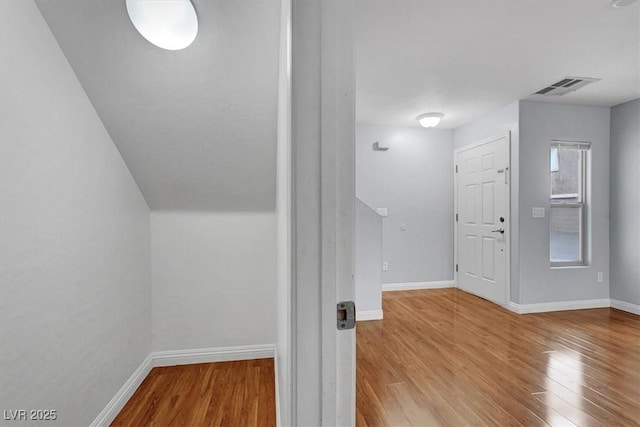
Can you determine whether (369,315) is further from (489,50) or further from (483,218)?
(489,50)

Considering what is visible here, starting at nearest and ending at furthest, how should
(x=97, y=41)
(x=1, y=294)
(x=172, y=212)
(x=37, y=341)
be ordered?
(x=1, y=294) → (x=37, y=341) → (x=97, y=41) → (x=172, y=212)

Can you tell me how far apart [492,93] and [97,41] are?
342 centimetres

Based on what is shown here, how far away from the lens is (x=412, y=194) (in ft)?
14.8

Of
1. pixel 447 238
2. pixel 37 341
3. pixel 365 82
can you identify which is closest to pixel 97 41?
pixel 37 341

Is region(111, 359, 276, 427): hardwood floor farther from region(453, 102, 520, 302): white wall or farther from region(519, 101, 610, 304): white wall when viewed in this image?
region(519, 101, 610, 304): white wall

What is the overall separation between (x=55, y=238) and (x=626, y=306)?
17.3 feet

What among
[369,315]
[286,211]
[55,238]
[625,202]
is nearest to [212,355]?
[55,238]

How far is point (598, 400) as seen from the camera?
1.82 metres

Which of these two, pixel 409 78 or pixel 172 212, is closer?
pixel 172 212

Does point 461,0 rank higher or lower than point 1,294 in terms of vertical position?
higher

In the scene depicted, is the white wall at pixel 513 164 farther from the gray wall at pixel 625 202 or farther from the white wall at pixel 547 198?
the gray wall at pixel 625 202

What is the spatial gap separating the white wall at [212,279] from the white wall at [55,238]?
391mm

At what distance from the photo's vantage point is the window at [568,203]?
12.0ft

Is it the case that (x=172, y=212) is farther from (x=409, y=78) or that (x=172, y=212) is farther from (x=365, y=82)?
(x=409, y=78)
